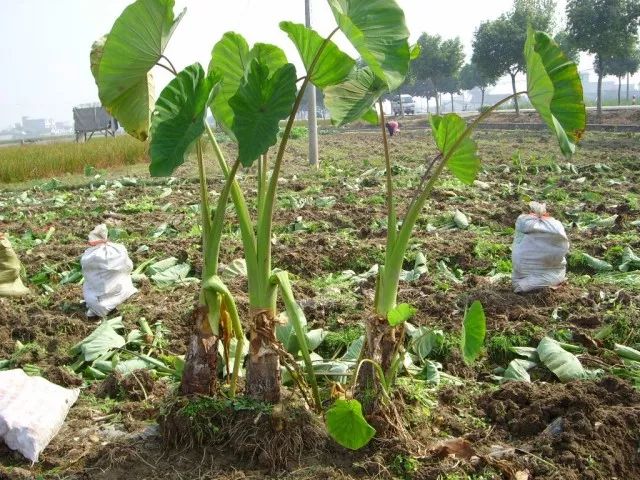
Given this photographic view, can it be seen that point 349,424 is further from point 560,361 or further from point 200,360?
point 560,361

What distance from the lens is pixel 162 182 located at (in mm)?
13422

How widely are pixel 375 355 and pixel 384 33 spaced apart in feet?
4.67

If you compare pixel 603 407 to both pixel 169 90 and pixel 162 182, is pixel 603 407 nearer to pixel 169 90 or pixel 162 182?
pixel 169 90

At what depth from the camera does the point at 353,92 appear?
3232 millimetres

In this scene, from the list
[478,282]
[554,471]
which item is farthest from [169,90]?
[478,282]

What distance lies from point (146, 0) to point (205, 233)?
1056mm

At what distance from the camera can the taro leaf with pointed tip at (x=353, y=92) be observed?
310cm

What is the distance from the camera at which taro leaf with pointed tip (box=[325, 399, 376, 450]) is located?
2506 millimetres

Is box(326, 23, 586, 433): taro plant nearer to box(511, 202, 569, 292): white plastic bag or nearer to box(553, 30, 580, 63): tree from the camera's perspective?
box(511, 202, 569, 292): white plastic bag

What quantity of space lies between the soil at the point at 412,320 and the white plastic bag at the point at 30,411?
8 cm

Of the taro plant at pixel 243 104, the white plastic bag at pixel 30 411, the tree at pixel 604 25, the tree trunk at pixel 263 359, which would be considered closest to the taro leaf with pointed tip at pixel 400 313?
the taro plant at pixel 243 104

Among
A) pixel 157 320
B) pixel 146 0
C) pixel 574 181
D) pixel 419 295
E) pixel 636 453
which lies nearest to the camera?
pixel 146 0

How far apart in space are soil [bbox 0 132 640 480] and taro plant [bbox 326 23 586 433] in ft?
0.99

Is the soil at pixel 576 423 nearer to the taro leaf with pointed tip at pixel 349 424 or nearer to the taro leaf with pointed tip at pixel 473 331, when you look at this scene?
the taro leaf with pointed tip at pixel 473 331
